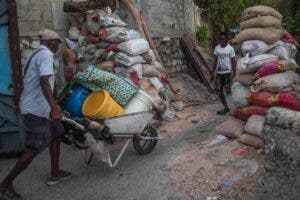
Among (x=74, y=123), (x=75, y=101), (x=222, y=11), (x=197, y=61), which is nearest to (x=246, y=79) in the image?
(x=75, y=101)

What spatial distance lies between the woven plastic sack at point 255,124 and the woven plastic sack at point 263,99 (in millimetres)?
175

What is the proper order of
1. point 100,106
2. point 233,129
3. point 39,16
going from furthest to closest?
point 39,16, point 233,129, point 100,106

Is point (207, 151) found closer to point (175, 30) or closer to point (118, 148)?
point (118, 148)

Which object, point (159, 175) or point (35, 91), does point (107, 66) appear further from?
point (35, 91)

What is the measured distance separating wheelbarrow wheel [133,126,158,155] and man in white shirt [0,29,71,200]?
1.55 m

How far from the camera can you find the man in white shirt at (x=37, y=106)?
5441mm

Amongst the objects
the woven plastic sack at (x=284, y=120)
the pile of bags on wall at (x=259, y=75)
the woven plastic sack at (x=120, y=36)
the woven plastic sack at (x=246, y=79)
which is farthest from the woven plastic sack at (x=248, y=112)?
the woven plastic sack at (x=120, y=36)

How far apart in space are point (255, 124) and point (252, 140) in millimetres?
205

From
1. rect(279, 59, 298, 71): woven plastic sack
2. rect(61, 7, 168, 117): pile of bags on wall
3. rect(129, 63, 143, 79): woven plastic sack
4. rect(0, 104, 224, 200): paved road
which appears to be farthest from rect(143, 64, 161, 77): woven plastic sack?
rect(279, 59, 298, 71): woven plastic sack

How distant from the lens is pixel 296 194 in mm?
4309

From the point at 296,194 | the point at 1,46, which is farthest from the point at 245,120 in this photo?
the point at 1,46

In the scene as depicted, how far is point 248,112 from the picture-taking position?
21.6 feet

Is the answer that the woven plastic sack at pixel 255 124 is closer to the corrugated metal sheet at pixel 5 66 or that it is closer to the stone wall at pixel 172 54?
the corrugated metal sheet at pixel 5 66

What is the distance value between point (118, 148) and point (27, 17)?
8.89ft
